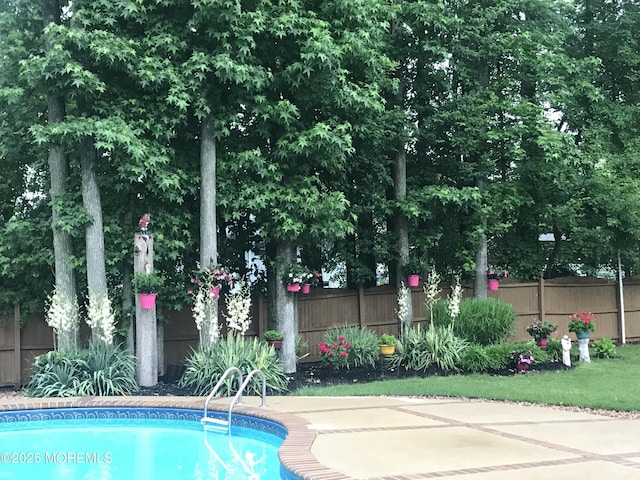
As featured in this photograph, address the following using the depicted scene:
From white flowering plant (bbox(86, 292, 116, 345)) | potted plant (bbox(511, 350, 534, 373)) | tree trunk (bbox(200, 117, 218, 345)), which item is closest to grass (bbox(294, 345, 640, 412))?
potted plant (bbox(511, 350, 534, 373))

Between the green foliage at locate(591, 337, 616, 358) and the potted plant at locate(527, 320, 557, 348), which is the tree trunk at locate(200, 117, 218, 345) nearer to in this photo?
the potted plant at locate(527, 320, 557, 348)

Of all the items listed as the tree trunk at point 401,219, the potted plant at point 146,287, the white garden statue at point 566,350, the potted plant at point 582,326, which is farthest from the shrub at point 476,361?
the potted plant at point 146,287

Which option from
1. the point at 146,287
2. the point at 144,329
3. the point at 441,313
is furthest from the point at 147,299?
the point at 441,313

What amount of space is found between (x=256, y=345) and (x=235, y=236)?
3.92m

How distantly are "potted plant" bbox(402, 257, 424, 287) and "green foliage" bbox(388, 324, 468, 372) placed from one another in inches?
68.1

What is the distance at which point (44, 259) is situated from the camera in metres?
11.7

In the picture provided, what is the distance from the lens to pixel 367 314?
15.2 meters

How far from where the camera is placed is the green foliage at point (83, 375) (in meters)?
10.1

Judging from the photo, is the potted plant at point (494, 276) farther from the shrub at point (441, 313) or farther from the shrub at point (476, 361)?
the shrub at point (476, 361)

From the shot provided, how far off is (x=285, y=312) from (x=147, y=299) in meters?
2.85

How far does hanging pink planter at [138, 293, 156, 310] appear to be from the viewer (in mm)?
10602

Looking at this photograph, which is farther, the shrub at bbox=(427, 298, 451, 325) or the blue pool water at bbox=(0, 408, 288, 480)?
the shrub at bbox=(427, 298, 451, 325)

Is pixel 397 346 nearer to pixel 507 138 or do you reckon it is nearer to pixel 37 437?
pixel 507 138

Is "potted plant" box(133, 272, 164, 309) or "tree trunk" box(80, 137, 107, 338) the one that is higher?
"tree trunk" box(80, 137, 107, 338)
